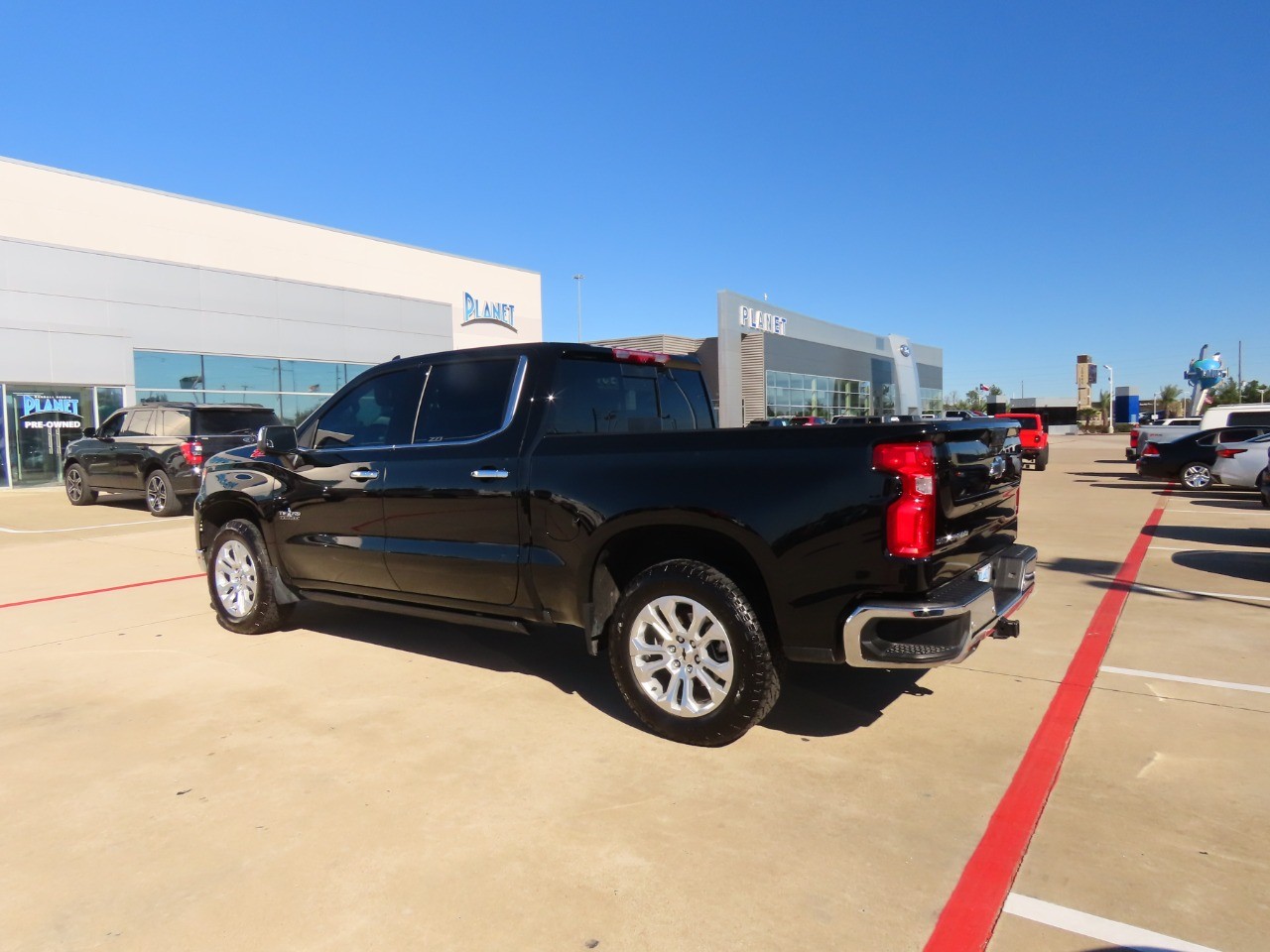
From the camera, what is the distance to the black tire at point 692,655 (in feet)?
12.1

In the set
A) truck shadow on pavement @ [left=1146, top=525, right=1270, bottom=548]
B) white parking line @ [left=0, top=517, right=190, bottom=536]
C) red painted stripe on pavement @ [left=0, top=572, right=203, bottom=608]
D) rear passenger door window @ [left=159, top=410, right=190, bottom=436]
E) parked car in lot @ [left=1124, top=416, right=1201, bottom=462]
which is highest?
rear passenger door window @ [left=159, top=410, right=190, bottom=436]

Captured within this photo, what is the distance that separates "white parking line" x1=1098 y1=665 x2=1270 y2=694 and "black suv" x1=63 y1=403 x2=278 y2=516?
440 inches

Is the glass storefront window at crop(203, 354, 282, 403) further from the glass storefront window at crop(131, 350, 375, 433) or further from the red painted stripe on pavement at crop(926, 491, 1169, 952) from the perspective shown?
the red painted stripe on pavement at crop(926, 491, 1169, 952)

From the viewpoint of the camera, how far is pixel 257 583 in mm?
5852

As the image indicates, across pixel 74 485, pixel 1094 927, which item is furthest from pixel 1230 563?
pixel 74 485

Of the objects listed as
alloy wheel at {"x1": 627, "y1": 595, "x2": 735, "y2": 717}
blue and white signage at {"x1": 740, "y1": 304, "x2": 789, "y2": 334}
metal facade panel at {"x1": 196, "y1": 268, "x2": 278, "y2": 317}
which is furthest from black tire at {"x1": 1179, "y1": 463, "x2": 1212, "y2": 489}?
metal facade panel at {"x1": 196, "y1": 268, "x2": 278, "y2": 317}

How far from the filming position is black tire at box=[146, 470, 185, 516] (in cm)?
1342

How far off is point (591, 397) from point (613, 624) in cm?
133

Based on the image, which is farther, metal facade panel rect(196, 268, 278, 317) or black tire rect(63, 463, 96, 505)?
metal facade panel rect(196, 268, 278, 317)

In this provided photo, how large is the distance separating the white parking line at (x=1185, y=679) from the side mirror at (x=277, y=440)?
5.19 metres

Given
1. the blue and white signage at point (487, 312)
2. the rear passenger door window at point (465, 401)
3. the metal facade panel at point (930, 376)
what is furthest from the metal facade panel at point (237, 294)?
the metal facade panel at point (930, 376)

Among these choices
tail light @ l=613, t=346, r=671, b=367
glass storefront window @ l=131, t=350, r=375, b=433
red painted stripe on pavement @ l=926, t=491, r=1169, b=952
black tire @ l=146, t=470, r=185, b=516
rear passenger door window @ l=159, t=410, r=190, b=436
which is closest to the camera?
red painted stripe on pavement @ l=926, t=491, r=1169, b=952

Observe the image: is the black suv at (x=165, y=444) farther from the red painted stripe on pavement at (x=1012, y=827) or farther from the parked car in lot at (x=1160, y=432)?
the parked car in lot at (x=1160, y=432)

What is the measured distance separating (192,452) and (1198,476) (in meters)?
18.4
